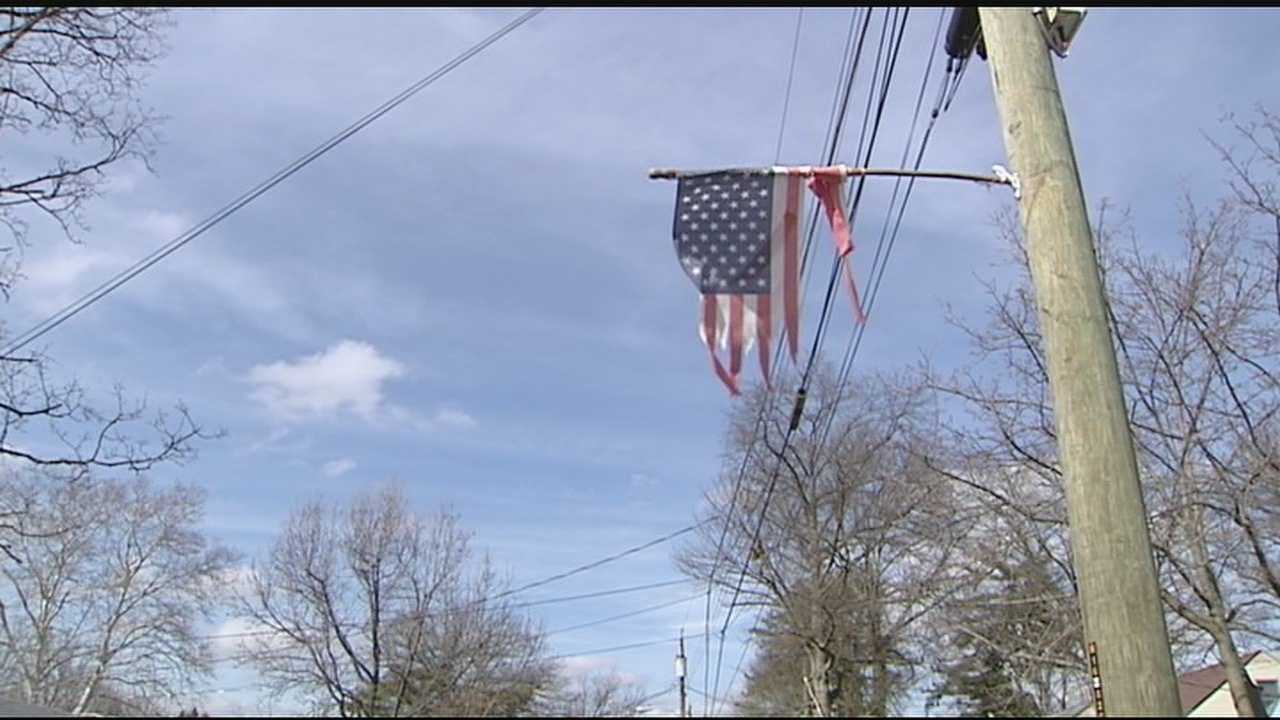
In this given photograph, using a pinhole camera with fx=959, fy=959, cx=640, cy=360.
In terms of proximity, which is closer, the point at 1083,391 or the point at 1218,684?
the point at 1083,391

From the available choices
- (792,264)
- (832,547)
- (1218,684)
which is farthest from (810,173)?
(832,547)

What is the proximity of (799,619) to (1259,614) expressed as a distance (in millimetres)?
17698

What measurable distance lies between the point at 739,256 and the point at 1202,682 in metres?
13.6

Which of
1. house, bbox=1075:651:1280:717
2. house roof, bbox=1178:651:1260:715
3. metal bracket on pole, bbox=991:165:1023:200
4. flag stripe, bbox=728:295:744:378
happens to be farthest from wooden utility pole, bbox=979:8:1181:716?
house roof, bbox=1178:651:1260:715

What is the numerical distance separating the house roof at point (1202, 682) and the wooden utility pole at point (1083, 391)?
11.4 meters

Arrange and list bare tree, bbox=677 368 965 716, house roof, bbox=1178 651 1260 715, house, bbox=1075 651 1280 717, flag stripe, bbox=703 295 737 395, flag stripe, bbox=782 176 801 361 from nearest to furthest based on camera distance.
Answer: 1. flag stripe, bbox=703 295 737 395
2. flag stripe, bbox=782 176 801 361
3. house, bbox=1075 651 1280 717
4. house roof, bbox=1178 651 1260 715
5. bare tree, bbox=677 368 965 716

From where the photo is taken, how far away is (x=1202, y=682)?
14.6 metres

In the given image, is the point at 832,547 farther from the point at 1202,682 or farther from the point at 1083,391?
the point at 1083,391

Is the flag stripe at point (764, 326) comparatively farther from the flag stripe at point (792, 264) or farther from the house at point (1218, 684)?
the house at point (1218, 684)

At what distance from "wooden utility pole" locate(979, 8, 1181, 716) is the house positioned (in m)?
8.89

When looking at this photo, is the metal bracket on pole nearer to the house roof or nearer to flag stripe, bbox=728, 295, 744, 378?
flag stripe, bbox=728, 295, 744, 378

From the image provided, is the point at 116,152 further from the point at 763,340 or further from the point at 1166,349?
the point at 1166,349

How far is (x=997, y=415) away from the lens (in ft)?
53.7

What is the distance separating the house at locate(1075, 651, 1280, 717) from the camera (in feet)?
40.7
